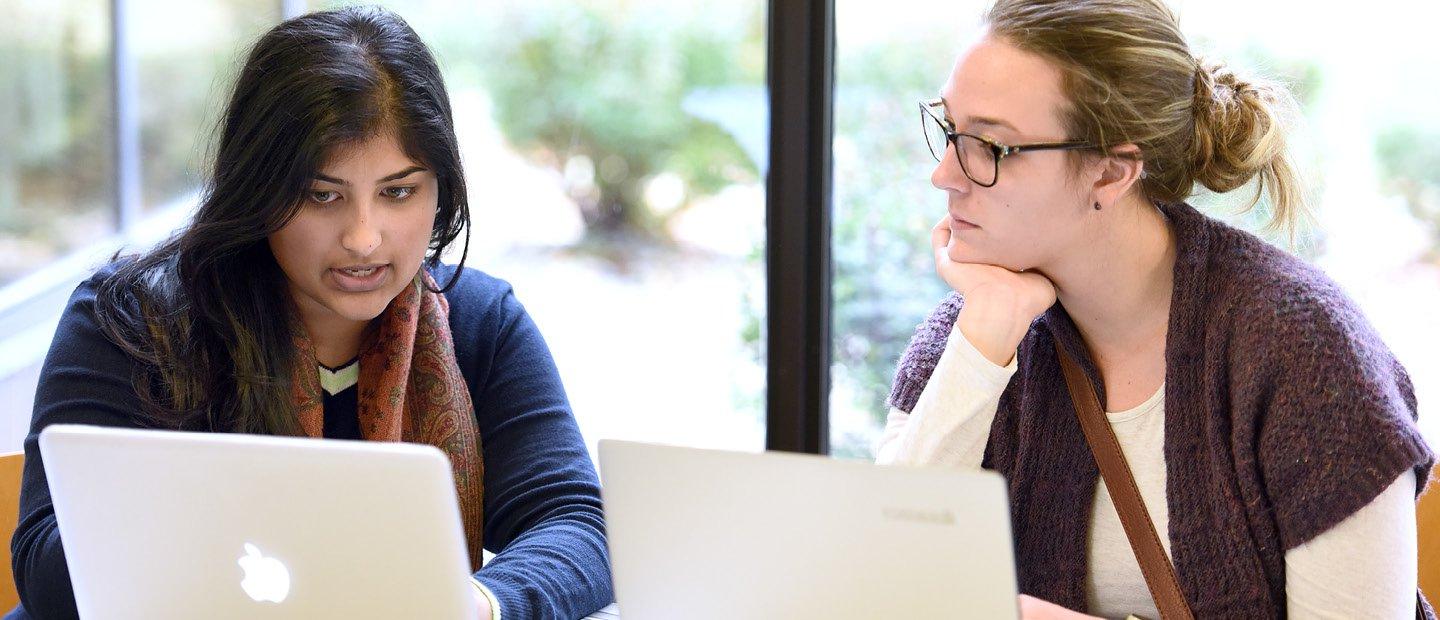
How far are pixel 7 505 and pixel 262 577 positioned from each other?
0.84 metres

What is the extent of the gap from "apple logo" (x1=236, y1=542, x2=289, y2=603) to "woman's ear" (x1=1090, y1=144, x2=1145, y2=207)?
3.09 feet

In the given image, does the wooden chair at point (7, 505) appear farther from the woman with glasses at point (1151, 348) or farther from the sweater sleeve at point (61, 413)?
the woman with glasses at point (1151, 348)

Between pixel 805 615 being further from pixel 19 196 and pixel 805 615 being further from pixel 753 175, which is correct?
pixel 19 196

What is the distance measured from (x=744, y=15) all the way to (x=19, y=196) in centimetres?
175

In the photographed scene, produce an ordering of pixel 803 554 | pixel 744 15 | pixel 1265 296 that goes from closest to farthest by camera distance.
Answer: pixel 803 554 < pixel 1265 296 < pixel 744 15

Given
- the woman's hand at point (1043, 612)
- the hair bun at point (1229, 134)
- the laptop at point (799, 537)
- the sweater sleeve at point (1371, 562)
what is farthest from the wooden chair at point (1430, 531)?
the laptop at point (799, 537)

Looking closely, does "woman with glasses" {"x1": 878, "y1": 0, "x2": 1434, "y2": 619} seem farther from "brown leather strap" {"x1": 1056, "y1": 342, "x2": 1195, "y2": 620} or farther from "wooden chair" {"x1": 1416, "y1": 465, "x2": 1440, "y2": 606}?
"wooden chair" {"x1": 1416, "y1": 465, "x2": 1440, "y2": 606}

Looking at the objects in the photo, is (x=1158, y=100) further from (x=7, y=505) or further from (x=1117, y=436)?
(x=7, y=505)

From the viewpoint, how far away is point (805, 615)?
3.29 feet

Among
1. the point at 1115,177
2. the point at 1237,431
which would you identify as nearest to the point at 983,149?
the point at 1115,177

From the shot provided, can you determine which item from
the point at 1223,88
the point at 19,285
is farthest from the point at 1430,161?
the point at 19,285

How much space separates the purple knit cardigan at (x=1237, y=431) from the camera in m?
1.29

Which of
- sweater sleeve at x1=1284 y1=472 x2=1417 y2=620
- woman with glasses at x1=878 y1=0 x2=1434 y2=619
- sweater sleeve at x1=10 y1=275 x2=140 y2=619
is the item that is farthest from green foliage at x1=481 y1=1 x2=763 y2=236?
sweater sleeve at x1=1284 y1=472 x2=1417 y2=620

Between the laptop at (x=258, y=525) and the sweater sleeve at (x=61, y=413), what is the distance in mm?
337
